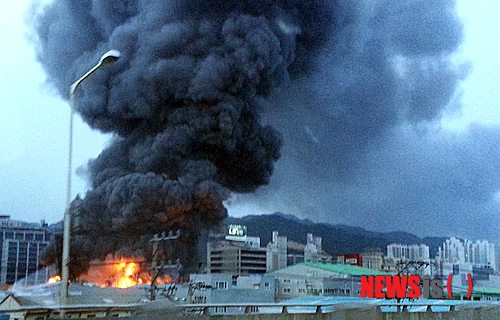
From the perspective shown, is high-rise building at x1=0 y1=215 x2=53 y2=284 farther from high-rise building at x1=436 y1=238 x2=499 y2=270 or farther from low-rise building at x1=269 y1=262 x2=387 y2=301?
high-rise building at x1=436 y1=238 x2=499 y2=270

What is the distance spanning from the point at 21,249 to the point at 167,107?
1098 cm

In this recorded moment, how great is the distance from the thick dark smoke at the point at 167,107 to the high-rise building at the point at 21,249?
2563mm

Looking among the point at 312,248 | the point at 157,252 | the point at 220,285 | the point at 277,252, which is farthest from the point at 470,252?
the point at 157,252

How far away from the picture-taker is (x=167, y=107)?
33.3 m

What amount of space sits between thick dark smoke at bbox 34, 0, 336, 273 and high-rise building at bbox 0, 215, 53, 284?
256 centimetres

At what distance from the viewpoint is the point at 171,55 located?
3278 centimetres

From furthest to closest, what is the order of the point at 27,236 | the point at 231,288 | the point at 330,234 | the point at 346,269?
the point at 330,234, the point at 346,269, the point at 27,236, the point at 231,288

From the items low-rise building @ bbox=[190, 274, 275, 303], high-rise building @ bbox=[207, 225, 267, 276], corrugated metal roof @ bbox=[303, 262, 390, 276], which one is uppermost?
high-rise building @ bbox=[207, 225, 267, 276]

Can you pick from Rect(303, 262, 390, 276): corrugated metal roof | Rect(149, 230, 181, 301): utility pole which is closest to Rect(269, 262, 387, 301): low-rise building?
Rect(303, 262, 390, 276): corrugated metal roof

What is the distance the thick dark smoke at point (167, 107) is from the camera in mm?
30188

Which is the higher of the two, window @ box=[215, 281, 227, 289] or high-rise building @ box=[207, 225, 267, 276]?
high-rise building @ box=[207, 225, 267, 276]

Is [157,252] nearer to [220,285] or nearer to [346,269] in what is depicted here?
[220,285]

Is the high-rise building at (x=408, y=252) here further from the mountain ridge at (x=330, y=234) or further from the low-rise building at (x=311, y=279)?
the low-rise building at (x=311, y=279)

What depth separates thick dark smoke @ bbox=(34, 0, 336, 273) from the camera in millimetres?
30188
